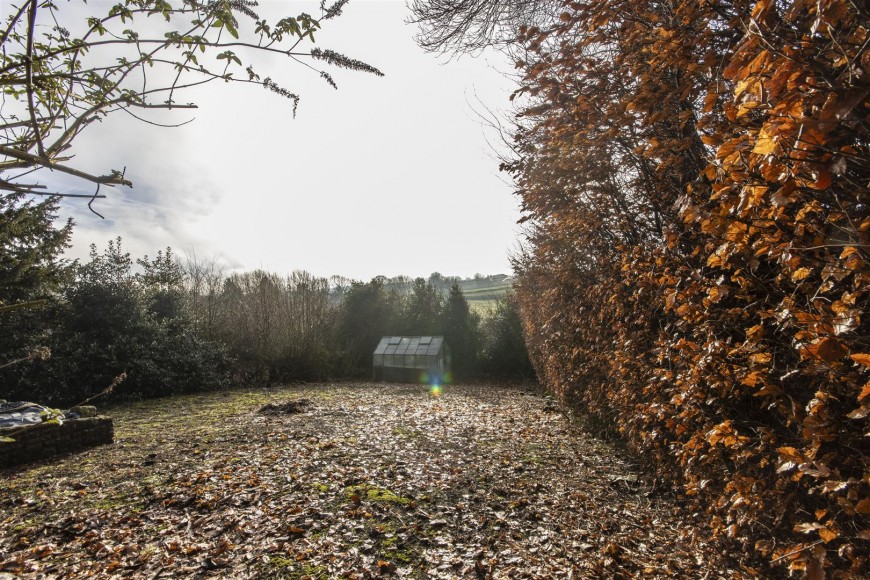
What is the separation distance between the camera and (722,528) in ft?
8.94

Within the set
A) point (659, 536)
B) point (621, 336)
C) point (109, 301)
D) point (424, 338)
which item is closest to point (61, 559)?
point (659, 536)

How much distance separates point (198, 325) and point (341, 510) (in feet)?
43.3

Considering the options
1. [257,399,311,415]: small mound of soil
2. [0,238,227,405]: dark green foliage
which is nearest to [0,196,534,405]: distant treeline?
[0,238,227,405]: dark green foliage

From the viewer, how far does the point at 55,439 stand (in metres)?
6.23

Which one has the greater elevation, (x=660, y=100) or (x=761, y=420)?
(x=660, y=100)

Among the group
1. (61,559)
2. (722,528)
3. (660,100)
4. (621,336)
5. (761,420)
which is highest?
(660,100)

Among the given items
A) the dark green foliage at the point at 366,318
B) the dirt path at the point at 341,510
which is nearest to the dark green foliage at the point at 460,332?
the dark green foliage at the point at 366,318

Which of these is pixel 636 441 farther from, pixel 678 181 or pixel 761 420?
pixel 678 181

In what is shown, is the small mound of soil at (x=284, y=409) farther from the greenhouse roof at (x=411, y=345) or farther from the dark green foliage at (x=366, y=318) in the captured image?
the dark green foliage at (x=366, y=318)

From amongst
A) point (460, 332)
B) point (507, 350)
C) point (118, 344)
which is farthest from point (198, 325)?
point (507, 350)

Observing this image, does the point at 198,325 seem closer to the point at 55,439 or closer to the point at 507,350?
the point at 55,439

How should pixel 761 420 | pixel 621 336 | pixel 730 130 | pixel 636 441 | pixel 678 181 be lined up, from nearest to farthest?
1. pixel 730 130
2. pixel 761 420
3. pixel 678 181
4. pixel 621 336
5. pixel 636 441

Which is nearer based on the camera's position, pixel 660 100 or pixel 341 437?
pixel 660 100

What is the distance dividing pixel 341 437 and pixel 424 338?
12447 millimetres
